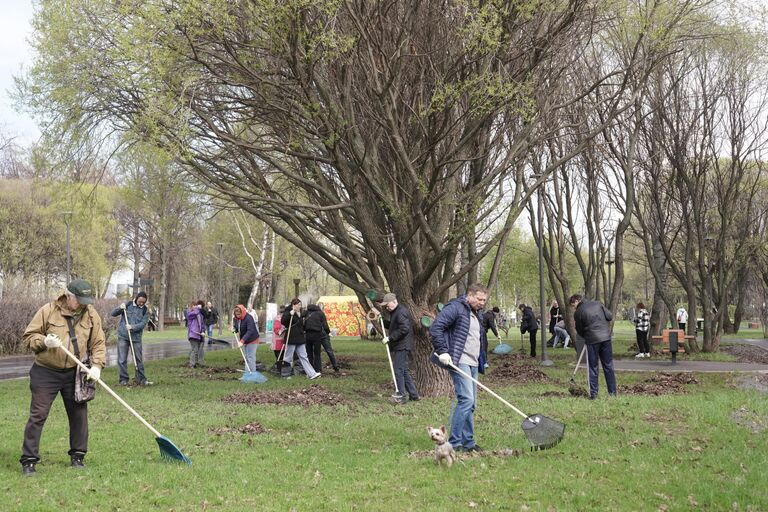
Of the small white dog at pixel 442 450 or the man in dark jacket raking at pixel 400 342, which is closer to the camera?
the small white dog at pixel 442 450

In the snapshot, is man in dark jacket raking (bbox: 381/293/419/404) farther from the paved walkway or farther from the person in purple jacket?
the paved walkway

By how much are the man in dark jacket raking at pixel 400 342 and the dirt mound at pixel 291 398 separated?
1.02 meters

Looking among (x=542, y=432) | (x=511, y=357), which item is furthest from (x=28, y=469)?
(x=511, y=357)

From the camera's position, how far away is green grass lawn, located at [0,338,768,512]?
6020 millimetres

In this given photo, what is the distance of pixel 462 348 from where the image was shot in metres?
7.90

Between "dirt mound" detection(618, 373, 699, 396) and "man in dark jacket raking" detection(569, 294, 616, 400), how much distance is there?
81 centimetres

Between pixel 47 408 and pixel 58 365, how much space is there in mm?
433

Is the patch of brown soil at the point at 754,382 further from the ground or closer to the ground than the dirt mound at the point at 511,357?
further from the ground

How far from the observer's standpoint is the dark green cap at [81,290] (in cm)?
721

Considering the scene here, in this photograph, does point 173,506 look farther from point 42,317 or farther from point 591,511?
point 591,511

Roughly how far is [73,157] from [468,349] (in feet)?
32.9

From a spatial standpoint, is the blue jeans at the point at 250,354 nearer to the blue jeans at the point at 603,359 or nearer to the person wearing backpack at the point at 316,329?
the person wearing backpack at the point at 316,329

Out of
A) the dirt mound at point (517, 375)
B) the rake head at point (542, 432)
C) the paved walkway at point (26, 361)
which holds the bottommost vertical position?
the paved walkway at point (26, 361)

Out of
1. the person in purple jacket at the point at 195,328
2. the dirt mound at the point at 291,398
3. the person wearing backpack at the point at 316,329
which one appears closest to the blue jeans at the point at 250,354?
the person wearing backpack at the point at 316,329
